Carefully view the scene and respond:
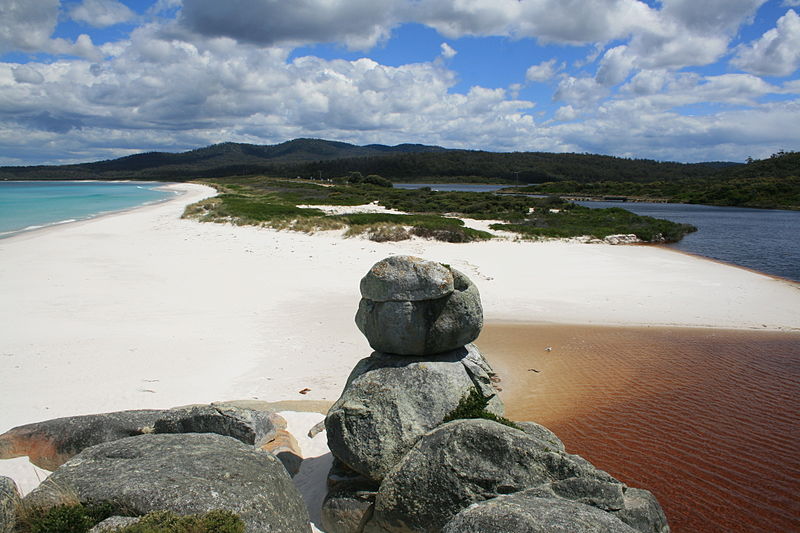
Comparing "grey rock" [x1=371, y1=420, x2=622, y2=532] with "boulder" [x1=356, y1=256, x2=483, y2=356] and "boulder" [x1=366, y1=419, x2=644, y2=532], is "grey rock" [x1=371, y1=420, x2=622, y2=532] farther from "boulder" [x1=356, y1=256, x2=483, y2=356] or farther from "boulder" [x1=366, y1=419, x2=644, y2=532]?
"boulder" [x1=356, y1=256, x2=483, y2=356]

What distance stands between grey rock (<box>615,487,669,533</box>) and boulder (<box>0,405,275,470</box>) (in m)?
5.14

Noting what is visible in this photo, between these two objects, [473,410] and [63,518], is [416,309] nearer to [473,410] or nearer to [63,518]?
[473,410]

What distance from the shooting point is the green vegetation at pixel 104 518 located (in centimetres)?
415

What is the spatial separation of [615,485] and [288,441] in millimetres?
5004

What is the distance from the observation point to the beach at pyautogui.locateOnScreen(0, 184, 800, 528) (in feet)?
34.6

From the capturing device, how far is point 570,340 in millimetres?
14812

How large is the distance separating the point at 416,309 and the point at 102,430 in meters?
5.07

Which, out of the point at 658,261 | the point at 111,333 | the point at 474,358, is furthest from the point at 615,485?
the point at 658,261

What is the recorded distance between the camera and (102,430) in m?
7.33

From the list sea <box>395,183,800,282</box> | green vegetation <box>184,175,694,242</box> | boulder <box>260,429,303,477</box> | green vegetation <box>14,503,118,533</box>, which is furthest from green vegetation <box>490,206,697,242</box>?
green vegetation <box>14,503,118,533</box>

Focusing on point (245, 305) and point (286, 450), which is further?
point (245, 305)

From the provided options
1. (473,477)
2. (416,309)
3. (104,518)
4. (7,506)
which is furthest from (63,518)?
(416,309)

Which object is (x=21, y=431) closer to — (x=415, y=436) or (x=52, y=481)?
(x=52, y=481)

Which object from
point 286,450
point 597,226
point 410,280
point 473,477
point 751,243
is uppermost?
point 410,280
